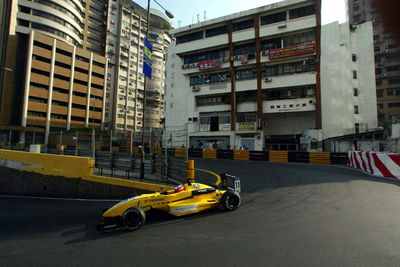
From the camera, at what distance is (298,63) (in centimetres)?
2862

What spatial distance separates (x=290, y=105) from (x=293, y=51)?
23.3 feet

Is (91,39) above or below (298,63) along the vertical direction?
above

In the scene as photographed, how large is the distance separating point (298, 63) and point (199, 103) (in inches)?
616

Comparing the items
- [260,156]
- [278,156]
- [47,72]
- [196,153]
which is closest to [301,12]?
[278,156]

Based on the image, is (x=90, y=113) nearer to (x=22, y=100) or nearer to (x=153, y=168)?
(x=22, y=100)

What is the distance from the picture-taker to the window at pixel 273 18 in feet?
96.3

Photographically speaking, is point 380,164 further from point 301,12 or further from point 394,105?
point 394,105

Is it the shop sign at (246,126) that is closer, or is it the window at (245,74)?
the shop sign at (246,126)

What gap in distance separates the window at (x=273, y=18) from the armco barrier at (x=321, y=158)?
21301 millimetres

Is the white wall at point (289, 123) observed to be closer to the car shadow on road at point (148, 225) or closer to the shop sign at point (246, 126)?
the shop sign at point (246, 126)

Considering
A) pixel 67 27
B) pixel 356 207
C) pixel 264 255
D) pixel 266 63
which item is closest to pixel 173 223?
pixel 264 255

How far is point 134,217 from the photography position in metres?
4.80

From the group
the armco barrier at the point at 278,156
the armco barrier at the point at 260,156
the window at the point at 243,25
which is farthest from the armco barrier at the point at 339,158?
the window at the point at 243,25

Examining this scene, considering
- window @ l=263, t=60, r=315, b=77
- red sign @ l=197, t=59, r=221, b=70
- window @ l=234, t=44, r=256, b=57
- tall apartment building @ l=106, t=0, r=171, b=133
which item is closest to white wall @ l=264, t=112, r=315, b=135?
window @ l=263, t=60, r=315, b=77
